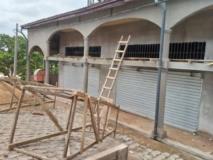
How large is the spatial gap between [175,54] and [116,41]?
366 cm

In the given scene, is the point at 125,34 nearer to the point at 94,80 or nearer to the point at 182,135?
the point at 94,80

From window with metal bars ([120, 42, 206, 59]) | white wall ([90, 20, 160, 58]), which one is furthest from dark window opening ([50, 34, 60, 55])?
window with metal bars ([120, 42, 206, 59])

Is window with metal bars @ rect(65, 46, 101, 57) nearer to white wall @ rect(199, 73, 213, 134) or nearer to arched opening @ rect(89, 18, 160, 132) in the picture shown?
arched opening @ rect(89, 18, 160, 132)

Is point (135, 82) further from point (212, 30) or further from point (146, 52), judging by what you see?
point (212, 30)

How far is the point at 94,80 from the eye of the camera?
49.0 feet

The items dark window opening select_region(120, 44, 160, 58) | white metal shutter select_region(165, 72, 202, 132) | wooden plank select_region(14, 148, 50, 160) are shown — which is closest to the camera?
wooden plank select_region(14, 148, 50, 160)

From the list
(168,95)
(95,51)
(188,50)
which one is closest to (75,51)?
(95,51)

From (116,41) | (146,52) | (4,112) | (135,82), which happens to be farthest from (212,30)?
(4,112)

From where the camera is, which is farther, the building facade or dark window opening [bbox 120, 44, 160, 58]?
dark window opening [bbox 120, 44, 160, 58]

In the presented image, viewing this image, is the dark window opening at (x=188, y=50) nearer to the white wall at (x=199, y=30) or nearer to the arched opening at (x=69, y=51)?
the white wall at (x=199, y=30)

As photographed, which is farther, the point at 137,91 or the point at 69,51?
the point at 69,51

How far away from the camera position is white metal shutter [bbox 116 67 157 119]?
11.3 metres

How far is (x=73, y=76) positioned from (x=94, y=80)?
7.96 feet

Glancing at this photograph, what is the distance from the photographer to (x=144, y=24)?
11.5 m
